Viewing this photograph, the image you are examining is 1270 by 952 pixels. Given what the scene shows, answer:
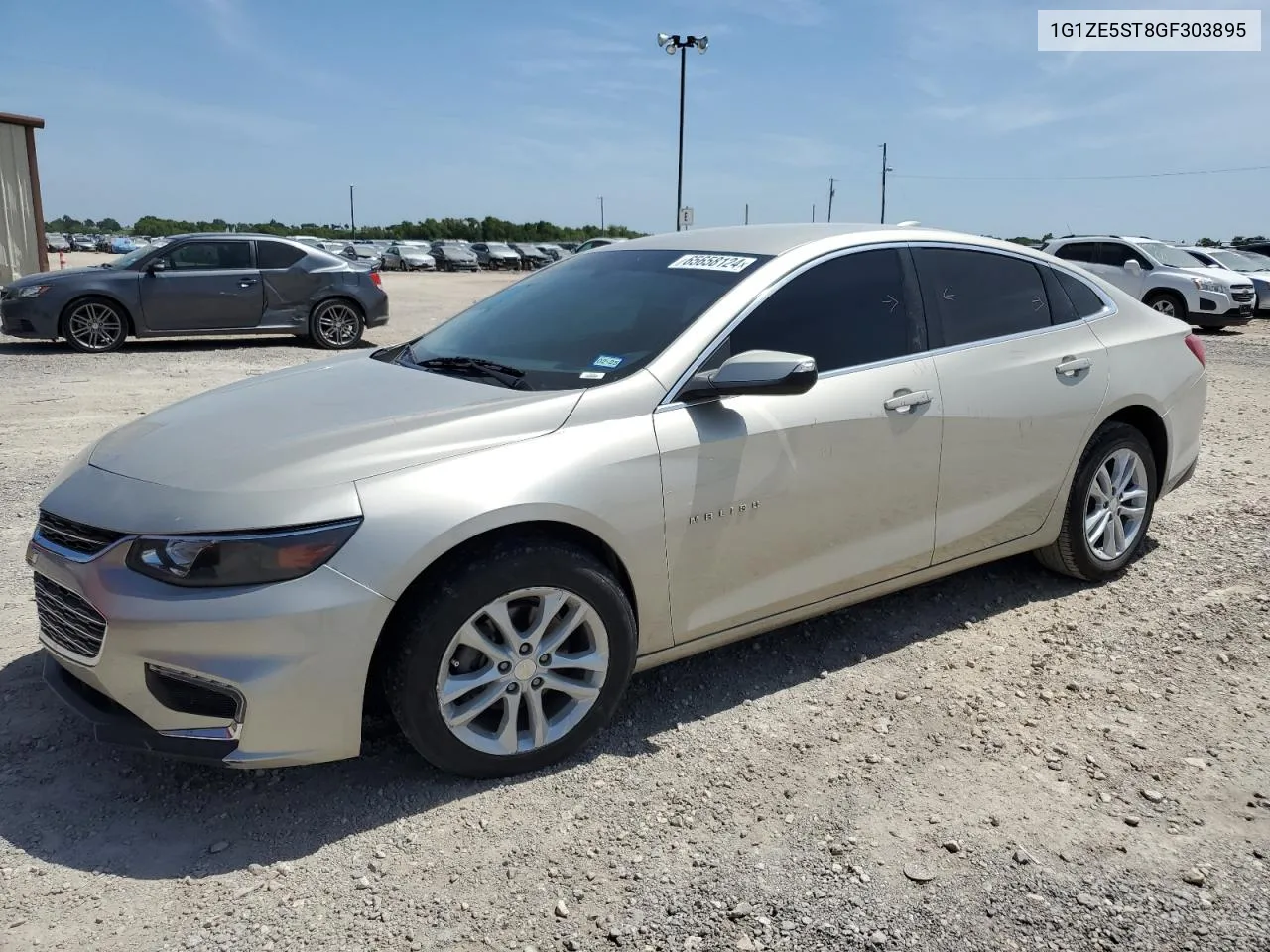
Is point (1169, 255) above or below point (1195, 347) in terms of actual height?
above

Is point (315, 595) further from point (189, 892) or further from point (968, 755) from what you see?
point (968, 755)

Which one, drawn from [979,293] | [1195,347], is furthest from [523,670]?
[1195,347]

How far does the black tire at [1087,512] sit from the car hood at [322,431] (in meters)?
2.54

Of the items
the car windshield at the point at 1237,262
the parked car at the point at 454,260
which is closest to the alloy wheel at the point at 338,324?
the car windshield at the point at 1237,262

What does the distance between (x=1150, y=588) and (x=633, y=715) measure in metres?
2.73

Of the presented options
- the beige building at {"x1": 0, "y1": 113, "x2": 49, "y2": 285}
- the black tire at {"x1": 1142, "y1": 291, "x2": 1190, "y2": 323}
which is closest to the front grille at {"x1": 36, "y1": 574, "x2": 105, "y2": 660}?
the beige building at {"x1": 0, "y1": 113, "x2": 49, "y2": 285}

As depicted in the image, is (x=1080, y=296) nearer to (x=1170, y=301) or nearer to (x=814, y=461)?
(x=814, y=461)

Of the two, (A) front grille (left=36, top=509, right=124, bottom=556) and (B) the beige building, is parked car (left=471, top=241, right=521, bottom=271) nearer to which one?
(B) the beige building

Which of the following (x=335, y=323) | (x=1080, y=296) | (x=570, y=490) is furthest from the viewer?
(x=335, y=323)

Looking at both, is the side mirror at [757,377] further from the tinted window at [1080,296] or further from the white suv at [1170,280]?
the white suv at [1170,280]

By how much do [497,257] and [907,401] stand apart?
59144 millimetres

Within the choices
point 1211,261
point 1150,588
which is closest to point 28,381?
point 1150,588

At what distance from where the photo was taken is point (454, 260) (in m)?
58.3

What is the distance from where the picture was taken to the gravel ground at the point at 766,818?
2471 mm
